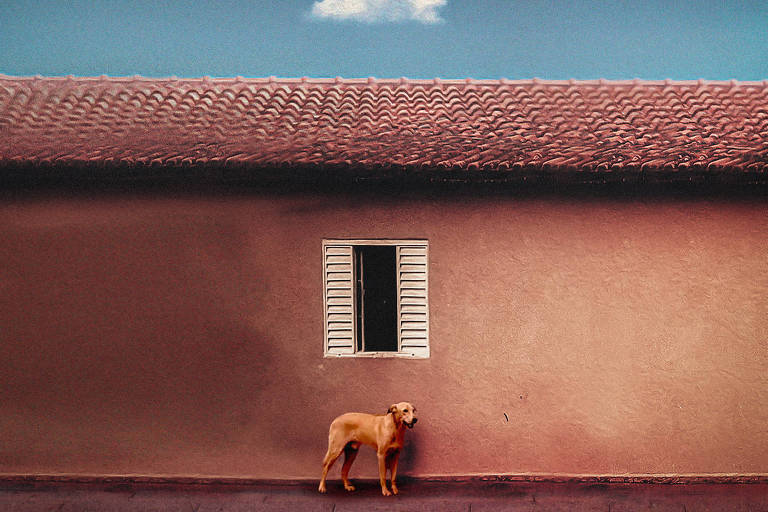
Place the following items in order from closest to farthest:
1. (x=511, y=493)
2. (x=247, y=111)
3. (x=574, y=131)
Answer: (x=511, y=493) < (x=574, y=131) < (x=247, y=111)

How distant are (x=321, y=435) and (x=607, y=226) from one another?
3503 millimetres

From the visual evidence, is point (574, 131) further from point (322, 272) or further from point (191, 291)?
point (191, 291)

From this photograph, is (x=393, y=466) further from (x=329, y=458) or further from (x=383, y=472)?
(x=329, y=458)

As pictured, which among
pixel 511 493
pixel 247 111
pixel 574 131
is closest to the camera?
pixel 511 493

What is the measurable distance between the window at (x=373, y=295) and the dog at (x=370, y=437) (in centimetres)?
67

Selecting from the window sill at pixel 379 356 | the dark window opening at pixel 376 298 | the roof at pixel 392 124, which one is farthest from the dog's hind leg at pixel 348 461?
the roof at pixel 392 124

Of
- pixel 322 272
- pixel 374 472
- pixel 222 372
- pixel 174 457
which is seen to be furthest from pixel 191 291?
pixel 374 472

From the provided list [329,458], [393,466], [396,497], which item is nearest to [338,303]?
[329,458]

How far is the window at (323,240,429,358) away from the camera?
5.43m

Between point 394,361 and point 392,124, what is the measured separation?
8.27 ft

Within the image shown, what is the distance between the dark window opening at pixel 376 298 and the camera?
5.50 metres

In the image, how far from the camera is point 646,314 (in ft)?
17.7

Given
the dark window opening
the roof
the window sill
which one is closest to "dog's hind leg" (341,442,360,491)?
the window sill

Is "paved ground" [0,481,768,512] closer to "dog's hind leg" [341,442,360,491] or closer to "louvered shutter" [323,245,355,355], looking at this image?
"dog's hind leg" [341,442,360,491]
